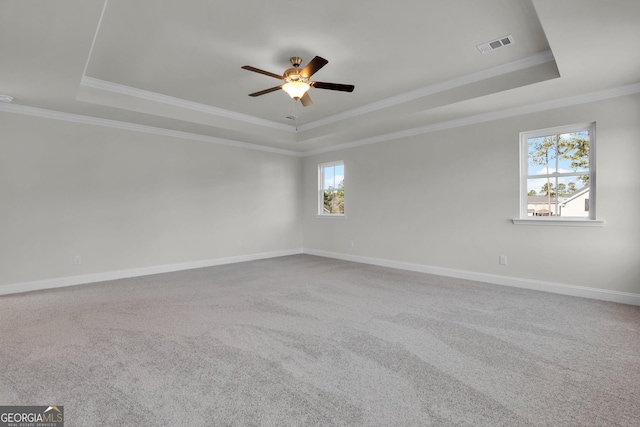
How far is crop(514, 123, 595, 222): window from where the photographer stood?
12.7 feet

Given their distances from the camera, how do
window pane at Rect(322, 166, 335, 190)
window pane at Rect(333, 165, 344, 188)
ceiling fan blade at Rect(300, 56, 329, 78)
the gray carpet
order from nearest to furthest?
the gray carpet < ceiling fan blade at Rect(300, 56, 329, 78) < window pane at Rect(333, 165, 344, 188) < window pane at Rect(322, 166, 335, 190)

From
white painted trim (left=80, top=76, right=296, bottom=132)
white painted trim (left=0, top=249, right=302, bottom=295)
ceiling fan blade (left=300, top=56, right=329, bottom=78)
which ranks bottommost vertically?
white painted trim (left=0, top=249, right=302, bottom=295)

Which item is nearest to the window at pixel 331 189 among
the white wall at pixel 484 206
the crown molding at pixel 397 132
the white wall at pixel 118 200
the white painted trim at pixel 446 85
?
the white wall at pixel 484 206

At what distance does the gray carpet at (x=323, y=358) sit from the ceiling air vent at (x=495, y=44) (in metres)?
2.80

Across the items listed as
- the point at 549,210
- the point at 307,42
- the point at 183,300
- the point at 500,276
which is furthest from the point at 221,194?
the point at 549,210

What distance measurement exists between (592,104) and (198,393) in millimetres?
5107

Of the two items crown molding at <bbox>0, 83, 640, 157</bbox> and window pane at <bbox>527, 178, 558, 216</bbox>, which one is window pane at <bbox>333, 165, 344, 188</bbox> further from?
window pane at <bbox>527, 178, 558, 216</bbox>

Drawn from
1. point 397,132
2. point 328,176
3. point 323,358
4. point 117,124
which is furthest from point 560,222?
point 117,124

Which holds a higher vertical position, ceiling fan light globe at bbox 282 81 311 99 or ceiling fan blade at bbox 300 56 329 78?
ceiling fan blade at bbox 300 56 329 78

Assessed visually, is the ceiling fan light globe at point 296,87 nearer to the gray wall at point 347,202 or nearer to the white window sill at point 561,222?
the gray wall at point 347,202

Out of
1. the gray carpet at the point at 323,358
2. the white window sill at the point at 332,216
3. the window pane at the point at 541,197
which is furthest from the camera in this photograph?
the white window sill at the point at 332,216

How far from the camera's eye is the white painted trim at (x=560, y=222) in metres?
3.74

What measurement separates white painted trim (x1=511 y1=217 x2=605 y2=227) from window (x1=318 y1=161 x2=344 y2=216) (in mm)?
3418

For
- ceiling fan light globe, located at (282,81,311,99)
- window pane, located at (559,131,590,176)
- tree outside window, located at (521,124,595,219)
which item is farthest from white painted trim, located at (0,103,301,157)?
window pane, located at (559,131,590,176)
